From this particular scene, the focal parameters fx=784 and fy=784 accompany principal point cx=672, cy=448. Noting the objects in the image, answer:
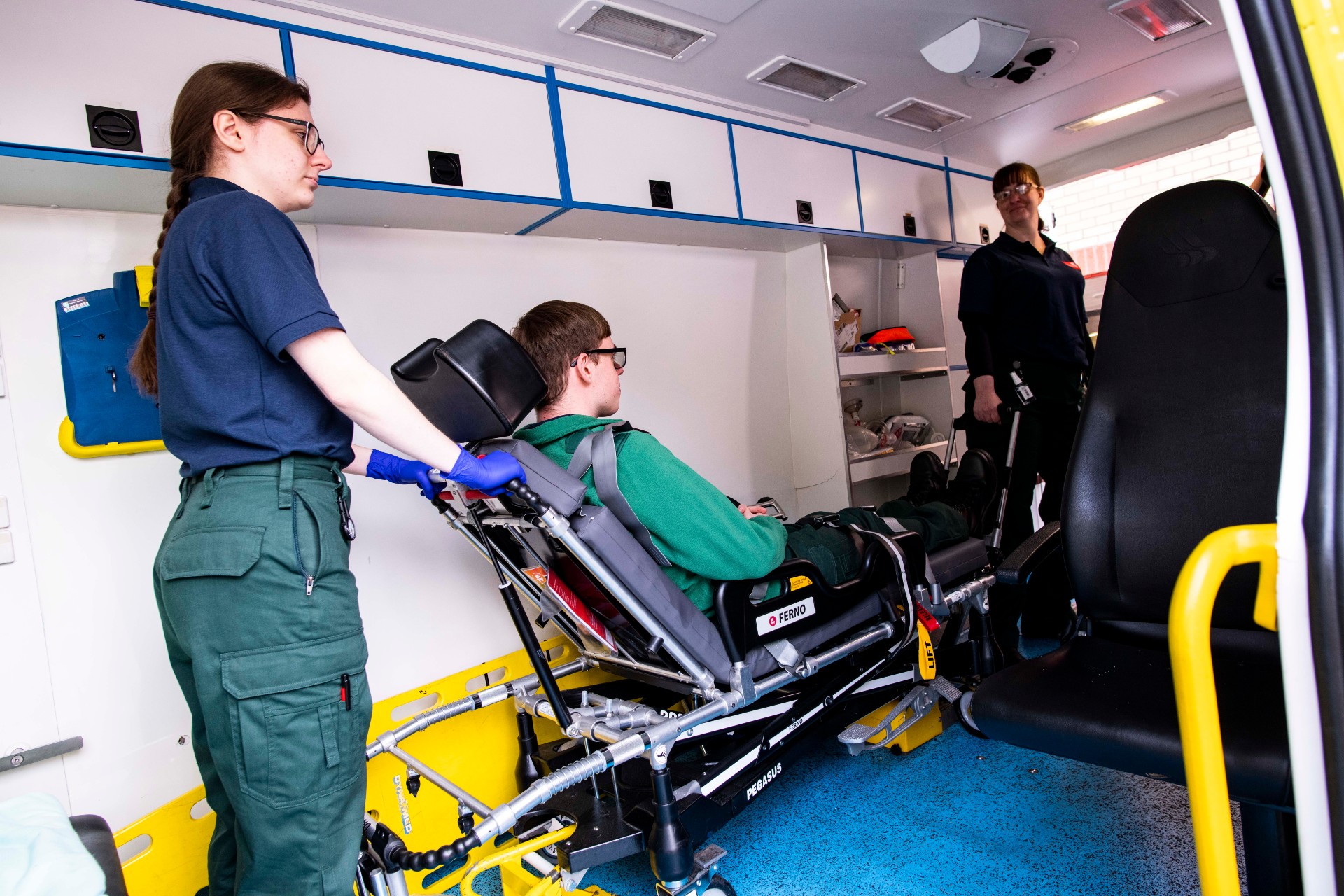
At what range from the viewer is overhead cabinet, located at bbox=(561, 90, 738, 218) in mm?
2771

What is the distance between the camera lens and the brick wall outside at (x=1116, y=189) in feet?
16.8

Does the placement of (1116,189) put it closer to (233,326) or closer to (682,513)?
(682,513)

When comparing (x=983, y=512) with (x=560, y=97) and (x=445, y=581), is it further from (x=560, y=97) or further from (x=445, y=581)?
(x=560, y=97)

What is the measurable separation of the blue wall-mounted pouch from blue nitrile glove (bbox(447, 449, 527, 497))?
1.15 m

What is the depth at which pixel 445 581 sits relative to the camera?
264 centimetres

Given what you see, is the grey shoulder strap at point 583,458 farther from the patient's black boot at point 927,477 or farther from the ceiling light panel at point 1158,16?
the ceiling light panel at point 1158,16

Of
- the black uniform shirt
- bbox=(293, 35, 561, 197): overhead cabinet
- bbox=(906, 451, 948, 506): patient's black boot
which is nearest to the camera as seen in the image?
bbox=(293, 35, 561, 197): overhead cabinet

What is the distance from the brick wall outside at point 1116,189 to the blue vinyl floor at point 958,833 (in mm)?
3995

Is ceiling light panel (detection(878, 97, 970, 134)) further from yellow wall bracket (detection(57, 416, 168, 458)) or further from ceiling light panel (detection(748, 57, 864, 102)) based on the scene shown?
yellow wall bracket (detection(57, 416, 168, 458))

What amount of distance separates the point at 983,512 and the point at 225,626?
2.55 metres

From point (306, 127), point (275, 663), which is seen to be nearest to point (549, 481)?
point (275, 663)

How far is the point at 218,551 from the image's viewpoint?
4.11 feet

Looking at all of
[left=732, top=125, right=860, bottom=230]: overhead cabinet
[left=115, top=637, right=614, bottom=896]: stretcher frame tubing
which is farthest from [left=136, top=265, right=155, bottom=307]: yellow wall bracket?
[left=732, top=125, right=860, bottom=230]: overhead cabinet

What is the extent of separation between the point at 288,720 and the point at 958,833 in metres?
1.62
